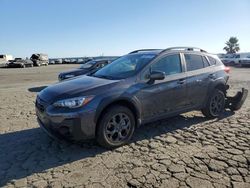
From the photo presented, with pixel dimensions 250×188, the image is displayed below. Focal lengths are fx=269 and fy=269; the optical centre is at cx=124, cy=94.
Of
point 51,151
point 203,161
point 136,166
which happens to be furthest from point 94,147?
point 203,161

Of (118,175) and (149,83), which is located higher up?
(149,83)

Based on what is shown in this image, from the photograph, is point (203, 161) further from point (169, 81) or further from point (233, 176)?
point (169, 81)

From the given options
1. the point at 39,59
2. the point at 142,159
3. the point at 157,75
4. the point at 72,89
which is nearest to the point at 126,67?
the point at 157,75

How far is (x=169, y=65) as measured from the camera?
5.71 m

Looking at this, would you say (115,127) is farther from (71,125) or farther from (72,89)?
(72,89)

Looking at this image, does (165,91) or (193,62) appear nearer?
(165,91)

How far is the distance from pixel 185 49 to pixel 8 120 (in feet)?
15.6

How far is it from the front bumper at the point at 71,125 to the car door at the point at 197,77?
99.7 inches

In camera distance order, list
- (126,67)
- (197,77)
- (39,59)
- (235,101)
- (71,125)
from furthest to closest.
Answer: (39,59) < (235,101) < (197,77) < (126,67) < (71,125)

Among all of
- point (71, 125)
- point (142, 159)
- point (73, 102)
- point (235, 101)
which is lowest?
point (142, 159)

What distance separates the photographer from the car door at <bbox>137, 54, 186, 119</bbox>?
5.14 meters

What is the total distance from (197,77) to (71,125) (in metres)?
3.21

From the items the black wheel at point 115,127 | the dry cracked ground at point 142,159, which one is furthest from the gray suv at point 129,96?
the dry cracked ground at point 142,159

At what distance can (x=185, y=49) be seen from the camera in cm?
623
